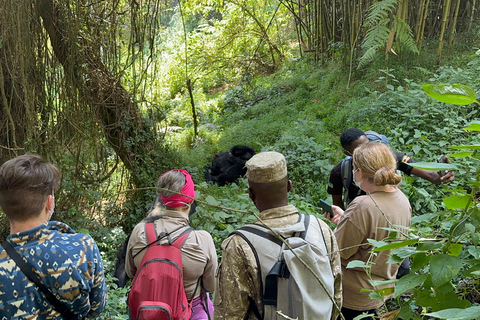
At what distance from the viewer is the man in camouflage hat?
1.63 m

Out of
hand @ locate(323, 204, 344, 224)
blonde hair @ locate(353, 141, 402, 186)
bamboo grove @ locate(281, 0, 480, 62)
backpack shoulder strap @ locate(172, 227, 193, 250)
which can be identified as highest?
bamboo grove @ locate(281, 0, 480, 62)

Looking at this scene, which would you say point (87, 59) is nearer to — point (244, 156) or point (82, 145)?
point (82, 145)

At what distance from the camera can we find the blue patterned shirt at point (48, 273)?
1.52m

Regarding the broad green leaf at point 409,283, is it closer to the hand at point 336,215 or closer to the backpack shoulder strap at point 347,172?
the hand at point 336,215

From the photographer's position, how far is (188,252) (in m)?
2.25

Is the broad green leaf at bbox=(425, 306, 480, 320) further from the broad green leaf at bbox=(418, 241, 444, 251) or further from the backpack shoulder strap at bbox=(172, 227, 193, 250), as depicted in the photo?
the backpack shoulder strap at bbox=(172, 227, 193, 250)

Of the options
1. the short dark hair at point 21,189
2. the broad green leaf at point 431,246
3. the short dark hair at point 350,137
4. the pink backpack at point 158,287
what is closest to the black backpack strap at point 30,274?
the short dark hair at point 21,189

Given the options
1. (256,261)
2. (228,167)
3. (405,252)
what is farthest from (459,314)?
(228,167)

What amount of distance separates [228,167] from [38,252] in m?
4.93

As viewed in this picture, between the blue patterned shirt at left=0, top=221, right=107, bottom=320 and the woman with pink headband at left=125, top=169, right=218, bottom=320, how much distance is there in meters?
0.56

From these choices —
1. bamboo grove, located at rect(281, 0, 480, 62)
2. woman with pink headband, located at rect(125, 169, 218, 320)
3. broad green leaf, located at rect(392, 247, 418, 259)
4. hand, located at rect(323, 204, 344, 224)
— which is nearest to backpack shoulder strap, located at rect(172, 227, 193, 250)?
→ woman with pink headband, located at rect(125, 169, 218, 320)

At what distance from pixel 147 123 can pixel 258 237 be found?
4088mm

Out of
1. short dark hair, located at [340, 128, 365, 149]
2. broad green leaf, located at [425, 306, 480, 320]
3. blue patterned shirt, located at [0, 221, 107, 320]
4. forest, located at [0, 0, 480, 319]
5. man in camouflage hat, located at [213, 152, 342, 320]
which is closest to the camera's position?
broad green leaf, located at [425, 306, 480, 320]

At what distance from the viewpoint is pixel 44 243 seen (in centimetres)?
159
